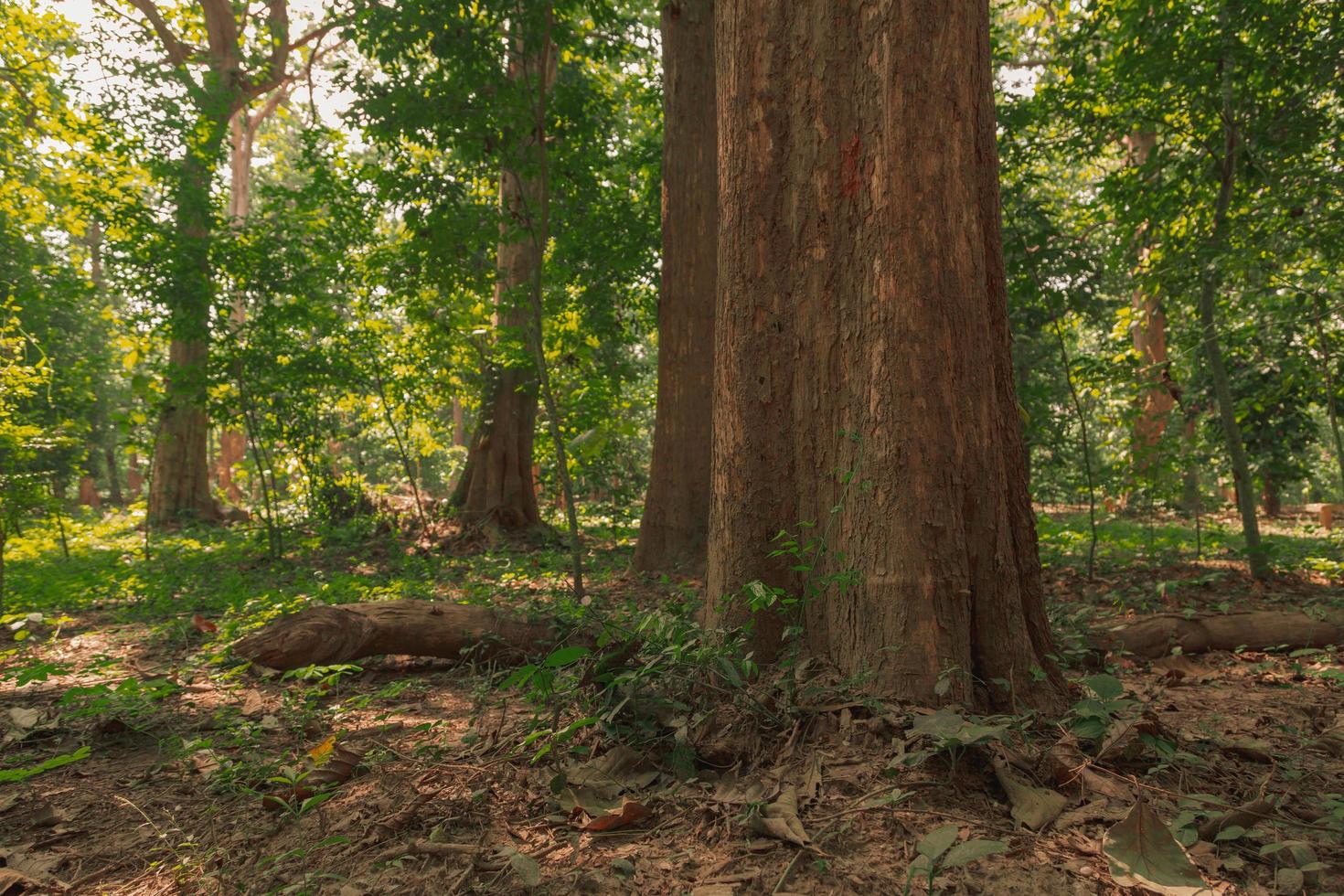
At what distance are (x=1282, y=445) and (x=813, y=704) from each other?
15.5 metres

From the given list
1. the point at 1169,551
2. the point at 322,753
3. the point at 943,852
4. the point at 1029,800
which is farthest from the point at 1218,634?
the point at 322,753

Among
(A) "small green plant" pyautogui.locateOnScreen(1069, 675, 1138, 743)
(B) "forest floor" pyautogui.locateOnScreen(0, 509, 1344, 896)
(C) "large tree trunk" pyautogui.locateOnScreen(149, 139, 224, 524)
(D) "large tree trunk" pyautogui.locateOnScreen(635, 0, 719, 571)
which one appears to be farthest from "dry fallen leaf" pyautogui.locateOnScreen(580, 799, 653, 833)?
(C) "large tree trunk" pyautogui.locateOnScreen(149, 139, 224, 524)

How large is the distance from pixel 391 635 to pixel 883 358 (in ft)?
10.2

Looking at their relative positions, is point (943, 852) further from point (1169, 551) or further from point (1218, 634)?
point (1169, 551)

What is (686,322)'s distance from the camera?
7.00 m

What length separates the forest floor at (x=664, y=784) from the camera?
77.1 inches

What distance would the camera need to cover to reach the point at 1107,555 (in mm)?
7809

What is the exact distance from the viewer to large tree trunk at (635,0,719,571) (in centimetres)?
698

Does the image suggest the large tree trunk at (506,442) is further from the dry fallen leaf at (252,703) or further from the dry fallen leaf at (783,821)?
the dry fallen leaf at (783,821)

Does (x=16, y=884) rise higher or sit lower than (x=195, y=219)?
lower

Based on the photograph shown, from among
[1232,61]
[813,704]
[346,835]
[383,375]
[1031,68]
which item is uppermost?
[1031,68]

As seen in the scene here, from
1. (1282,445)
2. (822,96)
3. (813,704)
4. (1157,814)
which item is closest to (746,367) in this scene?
(822,96)

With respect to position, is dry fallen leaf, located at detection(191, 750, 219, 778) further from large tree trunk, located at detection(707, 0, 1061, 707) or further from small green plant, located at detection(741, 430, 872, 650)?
small green plant, located at detection(741, 430, 872, 650)

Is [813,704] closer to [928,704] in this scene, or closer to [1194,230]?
[928,704]
